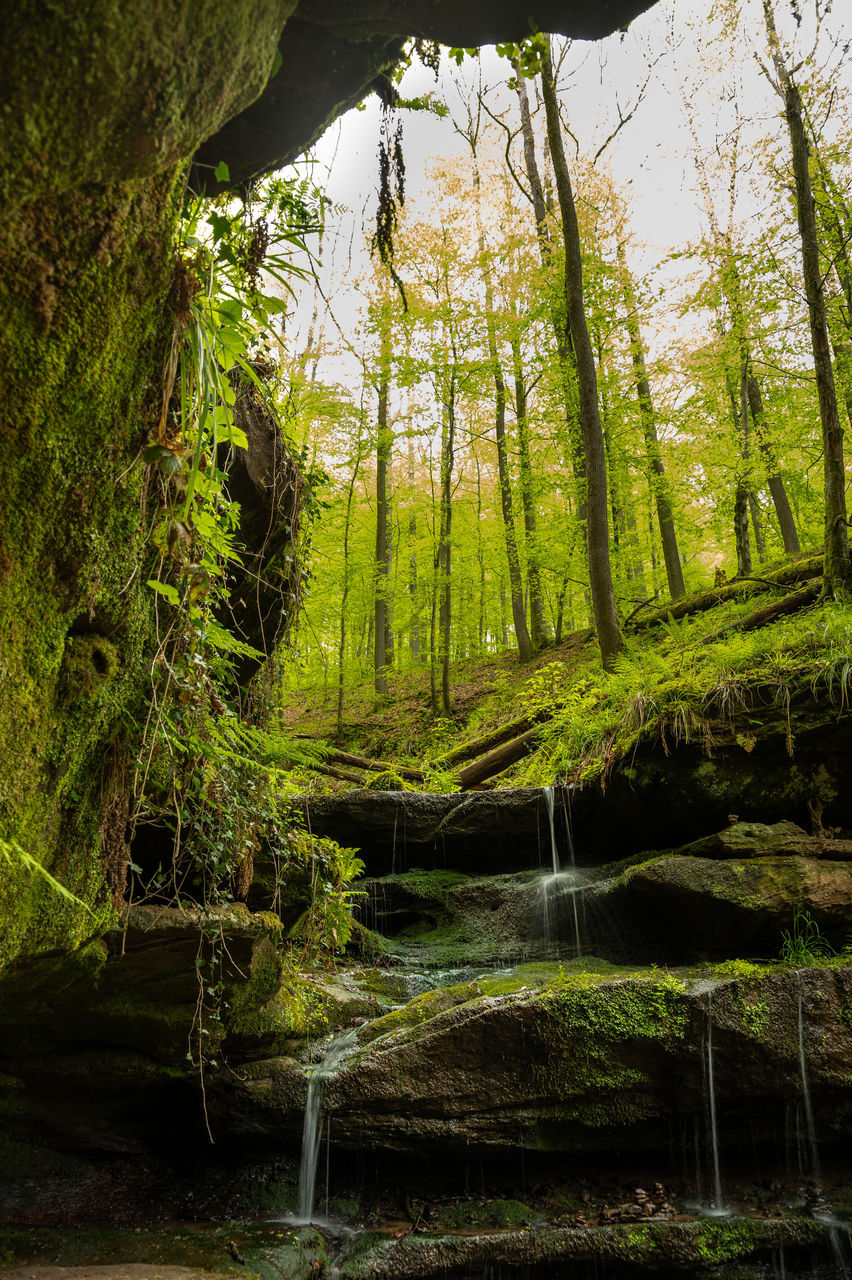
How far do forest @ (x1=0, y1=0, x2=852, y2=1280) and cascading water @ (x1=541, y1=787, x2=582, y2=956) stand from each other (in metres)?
0.04

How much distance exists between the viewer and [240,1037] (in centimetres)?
469

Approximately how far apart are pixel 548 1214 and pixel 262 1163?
1902mm

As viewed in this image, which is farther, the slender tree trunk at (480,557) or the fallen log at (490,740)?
the slender tree trunk at (480,557)

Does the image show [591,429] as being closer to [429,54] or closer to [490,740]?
[490,740]

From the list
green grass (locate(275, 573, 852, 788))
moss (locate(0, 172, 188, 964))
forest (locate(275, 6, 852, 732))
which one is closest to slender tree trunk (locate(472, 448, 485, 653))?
forest (locate(275, 6, 852, 732))

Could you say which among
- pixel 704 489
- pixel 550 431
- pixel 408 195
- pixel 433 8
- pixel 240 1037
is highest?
pixel 550 431

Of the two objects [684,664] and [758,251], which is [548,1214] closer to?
[684,664]

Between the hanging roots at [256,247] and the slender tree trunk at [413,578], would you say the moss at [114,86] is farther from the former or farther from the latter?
the slender tree trunk at [413,578]

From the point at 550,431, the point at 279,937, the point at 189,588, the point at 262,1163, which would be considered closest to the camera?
the point at 189,588

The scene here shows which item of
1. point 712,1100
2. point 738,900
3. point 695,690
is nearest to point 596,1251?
point 712,1100

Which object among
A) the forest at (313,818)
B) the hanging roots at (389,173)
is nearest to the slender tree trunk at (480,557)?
the forest at (313,818)

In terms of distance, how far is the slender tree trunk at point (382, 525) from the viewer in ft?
49.1

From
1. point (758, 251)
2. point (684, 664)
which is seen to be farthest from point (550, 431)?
point (684, 664)

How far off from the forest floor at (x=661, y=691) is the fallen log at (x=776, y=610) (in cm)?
3
